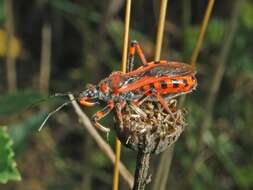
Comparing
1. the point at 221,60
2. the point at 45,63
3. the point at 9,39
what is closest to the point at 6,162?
the point at 221,60

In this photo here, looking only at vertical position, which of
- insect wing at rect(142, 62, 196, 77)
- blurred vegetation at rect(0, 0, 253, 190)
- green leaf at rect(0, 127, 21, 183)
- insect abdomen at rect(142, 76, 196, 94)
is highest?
insect wing at rect(142, 62, 196, 77)

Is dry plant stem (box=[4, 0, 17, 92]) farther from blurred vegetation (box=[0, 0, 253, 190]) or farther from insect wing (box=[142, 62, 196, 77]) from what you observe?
insect wing (box=[142, 62, 196, 77])

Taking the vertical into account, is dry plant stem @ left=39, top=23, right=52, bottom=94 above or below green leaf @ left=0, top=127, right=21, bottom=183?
below

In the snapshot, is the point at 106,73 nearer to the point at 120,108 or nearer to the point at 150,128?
the point at 120,108

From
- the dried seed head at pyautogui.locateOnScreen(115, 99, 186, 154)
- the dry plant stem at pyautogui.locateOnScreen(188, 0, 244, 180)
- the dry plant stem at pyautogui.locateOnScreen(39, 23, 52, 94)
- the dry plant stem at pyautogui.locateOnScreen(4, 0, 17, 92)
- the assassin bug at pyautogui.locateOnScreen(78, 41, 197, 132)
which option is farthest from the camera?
the dry plant stem at pyautogui.locateOnScreen(39, 23, 52, 94)

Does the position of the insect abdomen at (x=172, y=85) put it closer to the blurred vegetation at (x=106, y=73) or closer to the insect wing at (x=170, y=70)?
the insect wing at (x=170, y=70)

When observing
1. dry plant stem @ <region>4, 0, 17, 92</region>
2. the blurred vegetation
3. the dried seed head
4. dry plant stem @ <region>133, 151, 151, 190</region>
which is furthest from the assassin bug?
dry plant stem @ <region>4, 0, 17, 92</region>

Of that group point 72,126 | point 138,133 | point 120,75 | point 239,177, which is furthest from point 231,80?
point 138,133
